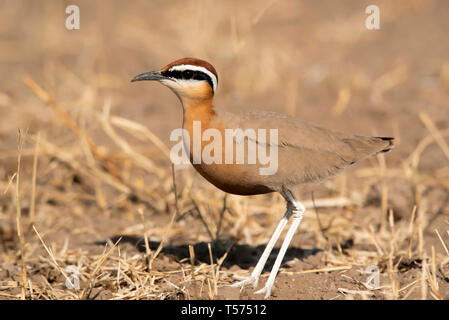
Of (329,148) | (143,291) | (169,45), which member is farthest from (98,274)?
(169,45)

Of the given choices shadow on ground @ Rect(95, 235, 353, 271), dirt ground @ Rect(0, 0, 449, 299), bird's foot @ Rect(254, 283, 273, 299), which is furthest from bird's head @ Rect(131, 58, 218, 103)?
bird's foot @ Rect(254, 283, 273, 299)

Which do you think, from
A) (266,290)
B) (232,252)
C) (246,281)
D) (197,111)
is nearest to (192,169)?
(232,252)

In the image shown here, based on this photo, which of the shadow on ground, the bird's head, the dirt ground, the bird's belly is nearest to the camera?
the bird's belly

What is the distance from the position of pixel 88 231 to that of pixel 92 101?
2695 mm

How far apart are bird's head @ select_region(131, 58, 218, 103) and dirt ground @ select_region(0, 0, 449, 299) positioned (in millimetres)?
801

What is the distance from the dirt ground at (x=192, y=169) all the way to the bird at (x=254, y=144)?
Result: 176 mm

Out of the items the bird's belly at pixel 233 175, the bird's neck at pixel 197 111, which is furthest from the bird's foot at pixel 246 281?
the bird's neck at pixel 197 111

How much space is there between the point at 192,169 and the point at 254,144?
2.60 meters

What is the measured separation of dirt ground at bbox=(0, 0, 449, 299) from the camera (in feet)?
14.6

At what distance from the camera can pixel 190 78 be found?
4.20 m

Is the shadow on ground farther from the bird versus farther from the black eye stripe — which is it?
the black eye stripe

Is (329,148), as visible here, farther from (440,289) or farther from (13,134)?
(13,134)

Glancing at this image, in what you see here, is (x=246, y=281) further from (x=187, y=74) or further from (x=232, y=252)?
(x=187, y=74)
